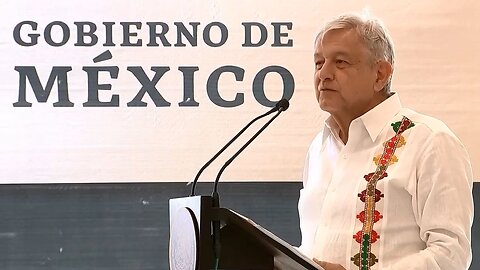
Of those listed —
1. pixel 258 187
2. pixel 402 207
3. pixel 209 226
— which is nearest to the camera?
pixel 209 226

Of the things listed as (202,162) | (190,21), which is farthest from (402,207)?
(190,21)

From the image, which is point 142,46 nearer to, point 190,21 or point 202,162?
point 190,21

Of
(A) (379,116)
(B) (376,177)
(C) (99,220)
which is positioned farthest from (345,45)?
(C) (99,220)

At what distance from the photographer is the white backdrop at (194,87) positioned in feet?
9.85

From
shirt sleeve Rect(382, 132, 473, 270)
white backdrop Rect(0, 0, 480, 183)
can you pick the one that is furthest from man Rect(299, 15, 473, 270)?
white backdrop Rect(0, 0, 480, 183)

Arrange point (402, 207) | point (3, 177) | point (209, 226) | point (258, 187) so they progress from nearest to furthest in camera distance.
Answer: point (209, 226)
point (402, 207)
point (3, 177)
point (258, 187)

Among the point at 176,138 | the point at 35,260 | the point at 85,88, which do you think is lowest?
the point at 35,260

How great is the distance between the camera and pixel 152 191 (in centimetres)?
313

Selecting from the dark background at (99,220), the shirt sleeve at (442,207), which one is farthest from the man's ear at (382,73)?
the dark background at (99,220)

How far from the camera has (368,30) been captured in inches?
77.7

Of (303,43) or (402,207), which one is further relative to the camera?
(303,43)

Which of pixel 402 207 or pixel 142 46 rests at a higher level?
pixel 142 46

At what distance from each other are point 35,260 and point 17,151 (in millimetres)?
464

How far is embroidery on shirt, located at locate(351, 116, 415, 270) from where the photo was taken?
1.88 m
